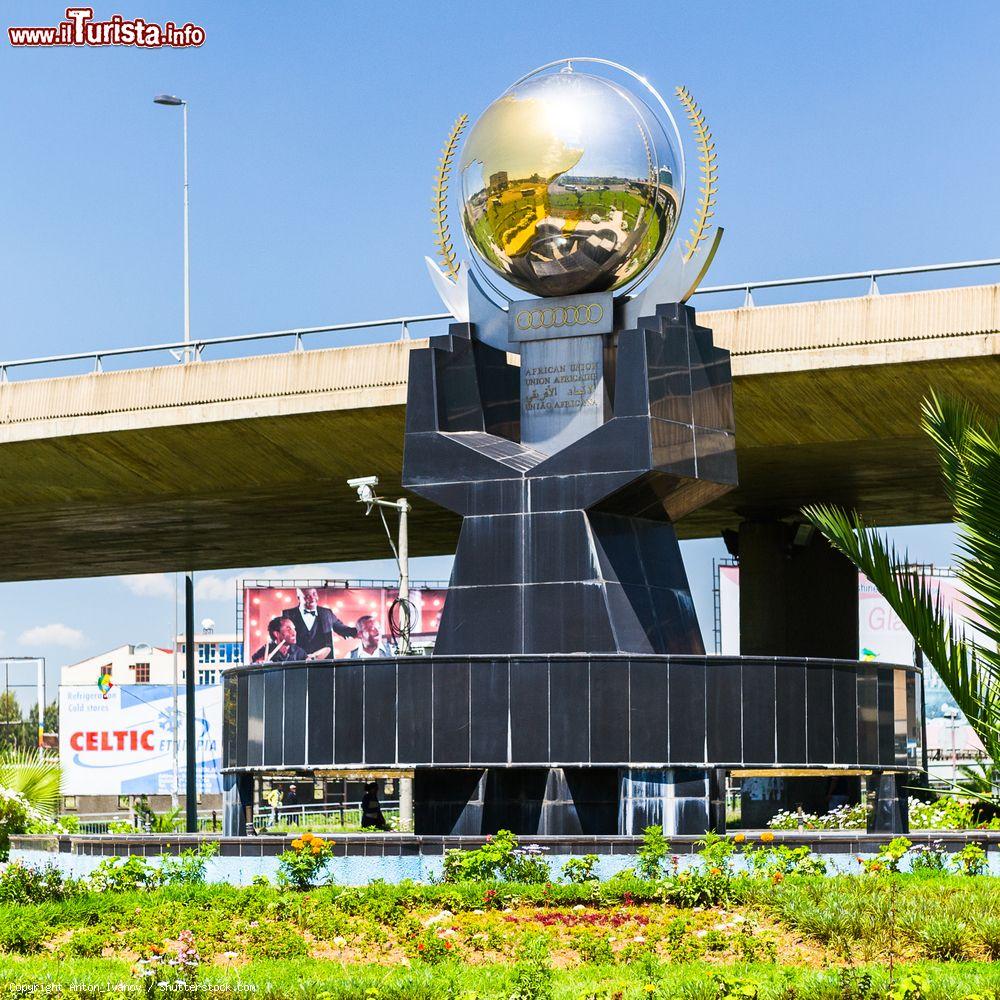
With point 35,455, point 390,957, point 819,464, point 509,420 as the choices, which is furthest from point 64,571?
point 390,957

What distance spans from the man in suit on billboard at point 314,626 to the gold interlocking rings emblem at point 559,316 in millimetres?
46464

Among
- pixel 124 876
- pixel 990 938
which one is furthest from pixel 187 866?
pixel 990 938

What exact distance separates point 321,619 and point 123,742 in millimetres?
10312

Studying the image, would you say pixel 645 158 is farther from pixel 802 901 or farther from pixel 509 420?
pixel 802 901

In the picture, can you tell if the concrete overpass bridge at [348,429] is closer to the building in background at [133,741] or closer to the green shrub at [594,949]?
the building in background at [133,741]

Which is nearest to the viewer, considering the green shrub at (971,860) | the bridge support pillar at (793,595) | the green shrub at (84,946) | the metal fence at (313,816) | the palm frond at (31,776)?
the green shrub at (84,946)

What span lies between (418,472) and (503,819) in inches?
199

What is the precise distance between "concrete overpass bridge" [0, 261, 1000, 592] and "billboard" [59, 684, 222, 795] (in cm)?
1582

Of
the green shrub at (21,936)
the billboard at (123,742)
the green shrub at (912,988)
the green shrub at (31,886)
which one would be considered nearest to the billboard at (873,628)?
the billboard at (123,742)

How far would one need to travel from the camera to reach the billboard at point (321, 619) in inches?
2788

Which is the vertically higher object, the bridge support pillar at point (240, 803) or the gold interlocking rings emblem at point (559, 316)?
the gold interlocking rings emblem at point (559, 316)

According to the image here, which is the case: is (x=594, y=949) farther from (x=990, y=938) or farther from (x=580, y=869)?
(x=580, y=869)

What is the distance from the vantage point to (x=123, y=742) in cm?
6388

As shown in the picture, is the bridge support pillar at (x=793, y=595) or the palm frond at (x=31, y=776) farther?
the bridge support pillar at (x=793, y=595)
